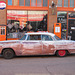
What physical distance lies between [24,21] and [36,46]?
621 cm

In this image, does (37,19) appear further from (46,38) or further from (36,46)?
(36,46)

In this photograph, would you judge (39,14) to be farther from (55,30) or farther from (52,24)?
(55,30)

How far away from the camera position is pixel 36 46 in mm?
7062

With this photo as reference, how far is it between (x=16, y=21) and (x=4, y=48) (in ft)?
19.8

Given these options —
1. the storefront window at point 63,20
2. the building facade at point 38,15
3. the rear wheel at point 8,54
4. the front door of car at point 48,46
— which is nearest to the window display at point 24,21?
the building facade at point 38,15

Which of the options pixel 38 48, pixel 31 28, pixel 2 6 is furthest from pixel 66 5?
pixel 38 48

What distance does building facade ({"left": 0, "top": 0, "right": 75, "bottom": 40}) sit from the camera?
12.5 metres

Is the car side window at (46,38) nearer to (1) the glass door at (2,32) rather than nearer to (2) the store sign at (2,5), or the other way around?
(1) the glass door at (2,32)

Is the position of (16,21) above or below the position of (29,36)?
above

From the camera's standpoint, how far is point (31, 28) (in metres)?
12.8

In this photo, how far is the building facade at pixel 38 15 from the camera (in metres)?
12.5

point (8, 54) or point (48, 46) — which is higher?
point (48, 46)

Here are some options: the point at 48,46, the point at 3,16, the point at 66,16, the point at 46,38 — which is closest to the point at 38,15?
the point at 66,16

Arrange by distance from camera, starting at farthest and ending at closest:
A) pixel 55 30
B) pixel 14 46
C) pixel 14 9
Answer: pixel 14 9
pixel 55 30
pixel 14 46
